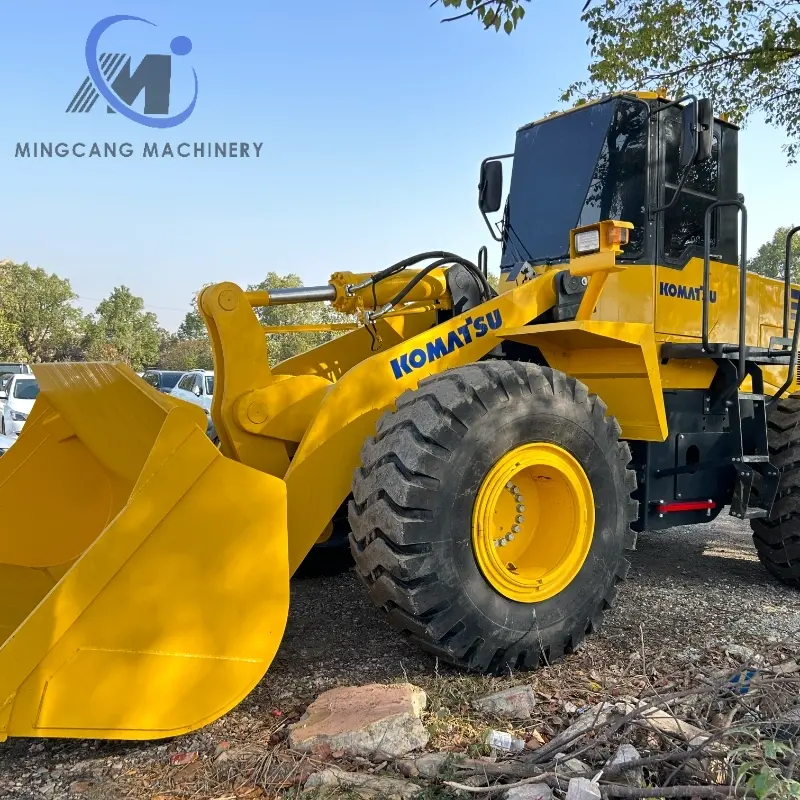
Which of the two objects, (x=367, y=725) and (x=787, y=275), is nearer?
(x=367, y=725)

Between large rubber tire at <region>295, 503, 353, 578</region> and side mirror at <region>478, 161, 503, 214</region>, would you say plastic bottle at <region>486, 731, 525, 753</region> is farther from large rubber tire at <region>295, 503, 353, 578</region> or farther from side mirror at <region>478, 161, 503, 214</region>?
side mirror at <region>478, 161, 503, 214</region>

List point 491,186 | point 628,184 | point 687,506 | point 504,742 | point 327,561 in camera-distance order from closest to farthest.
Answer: point 504,742 → point 628,184 → point 687,506 → point 327,561 → point 491,186

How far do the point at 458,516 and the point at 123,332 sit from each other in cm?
5572

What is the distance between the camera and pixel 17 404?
13.5 m

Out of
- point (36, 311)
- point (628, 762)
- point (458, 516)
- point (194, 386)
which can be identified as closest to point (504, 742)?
point (628, 762)

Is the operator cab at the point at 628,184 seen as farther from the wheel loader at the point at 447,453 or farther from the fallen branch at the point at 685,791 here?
the fallen branch at the point at 685,791

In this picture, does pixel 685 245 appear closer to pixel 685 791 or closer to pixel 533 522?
pixel 533 522

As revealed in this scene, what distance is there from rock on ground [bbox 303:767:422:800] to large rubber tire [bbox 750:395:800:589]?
3563mm

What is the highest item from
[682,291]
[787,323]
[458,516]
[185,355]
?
[185,355]

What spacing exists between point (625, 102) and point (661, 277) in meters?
1.14

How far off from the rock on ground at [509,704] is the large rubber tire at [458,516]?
21 centimetres

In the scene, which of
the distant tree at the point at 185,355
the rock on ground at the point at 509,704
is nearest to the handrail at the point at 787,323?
the rock on ground at the point at 509,704

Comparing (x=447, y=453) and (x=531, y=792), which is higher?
(x=447, y=453)

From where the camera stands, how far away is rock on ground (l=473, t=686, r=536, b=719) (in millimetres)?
2773
